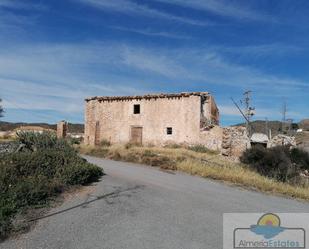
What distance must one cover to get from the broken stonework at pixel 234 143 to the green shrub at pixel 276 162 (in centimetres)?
342

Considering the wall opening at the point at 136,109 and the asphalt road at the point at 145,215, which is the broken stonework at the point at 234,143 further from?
the asphalt road at the point at 145,215

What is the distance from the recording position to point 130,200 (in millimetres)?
10055

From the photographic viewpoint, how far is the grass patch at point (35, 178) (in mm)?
8180

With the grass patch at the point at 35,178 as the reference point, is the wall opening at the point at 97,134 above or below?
above

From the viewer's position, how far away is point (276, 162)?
20.1m

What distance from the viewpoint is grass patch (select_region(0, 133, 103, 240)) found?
322 inches

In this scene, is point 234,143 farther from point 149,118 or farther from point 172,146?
point 149,118

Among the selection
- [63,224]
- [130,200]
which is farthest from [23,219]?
[130,200]

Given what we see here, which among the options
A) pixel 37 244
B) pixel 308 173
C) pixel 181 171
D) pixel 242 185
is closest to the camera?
pixel 37 244

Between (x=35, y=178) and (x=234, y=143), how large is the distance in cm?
1839

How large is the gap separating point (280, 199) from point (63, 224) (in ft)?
23.8

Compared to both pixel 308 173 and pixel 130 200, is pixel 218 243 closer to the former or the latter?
pixel 130 200

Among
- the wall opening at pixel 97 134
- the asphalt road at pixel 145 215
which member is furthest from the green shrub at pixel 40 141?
the wall opening at pixel 97 134

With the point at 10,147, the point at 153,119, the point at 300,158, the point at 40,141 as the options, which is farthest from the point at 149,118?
the point at 10,147
